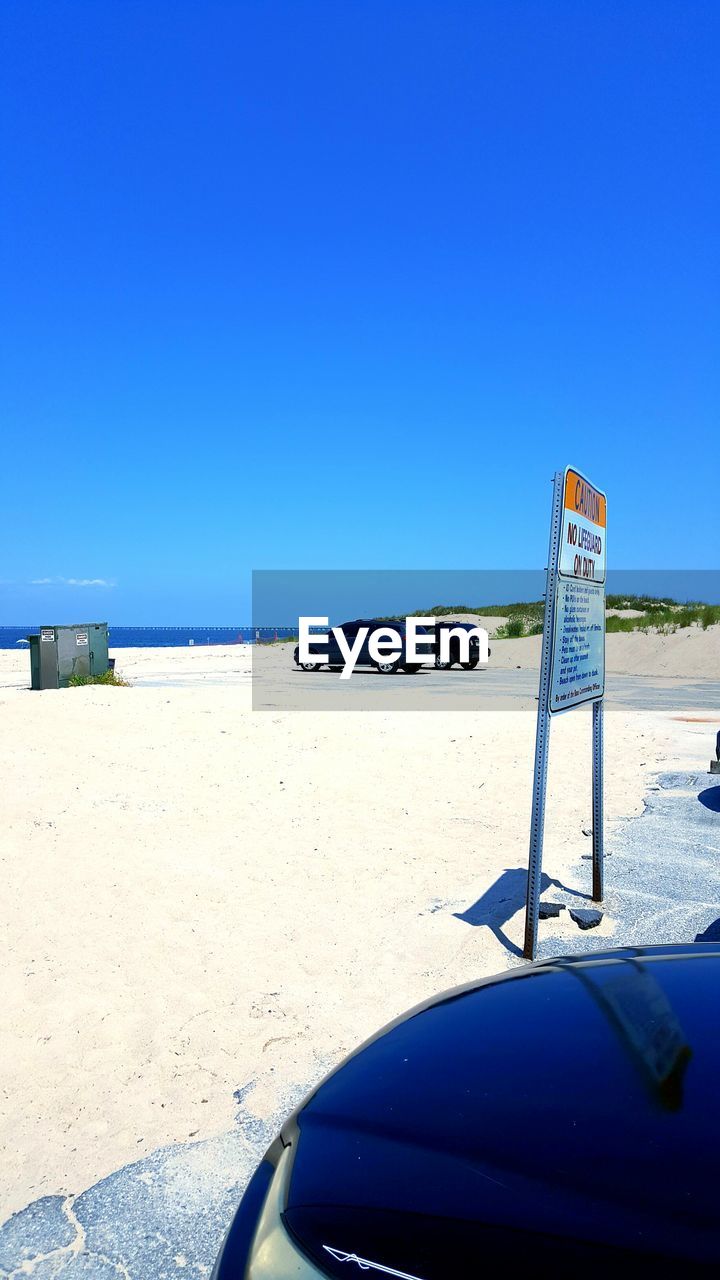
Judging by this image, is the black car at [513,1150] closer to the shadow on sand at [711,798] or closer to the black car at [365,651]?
the shadow on sand at [711,798]

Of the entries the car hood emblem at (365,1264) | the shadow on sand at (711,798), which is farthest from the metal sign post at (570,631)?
the car hood emblem at (365,1264)

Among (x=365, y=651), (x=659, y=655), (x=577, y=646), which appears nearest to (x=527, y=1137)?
(x=577, y=646)

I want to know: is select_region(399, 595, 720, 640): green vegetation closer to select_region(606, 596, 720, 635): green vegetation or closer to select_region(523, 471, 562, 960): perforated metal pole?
select_region(606, 596, 720, 635): green vegetation

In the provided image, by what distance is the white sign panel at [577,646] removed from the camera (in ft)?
15.9

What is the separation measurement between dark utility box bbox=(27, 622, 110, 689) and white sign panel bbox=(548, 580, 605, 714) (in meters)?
13.2

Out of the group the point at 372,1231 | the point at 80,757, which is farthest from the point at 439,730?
the point at 372,1231

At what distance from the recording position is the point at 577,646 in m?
A: 5.35

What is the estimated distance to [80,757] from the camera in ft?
31.3

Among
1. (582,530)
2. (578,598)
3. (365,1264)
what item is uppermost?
(582,530)

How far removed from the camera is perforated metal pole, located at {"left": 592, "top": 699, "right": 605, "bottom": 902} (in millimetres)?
5637

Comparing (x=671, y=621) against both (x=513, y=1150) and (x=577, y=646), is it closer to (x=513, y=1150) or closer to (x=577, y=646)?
(x=577, y=646)

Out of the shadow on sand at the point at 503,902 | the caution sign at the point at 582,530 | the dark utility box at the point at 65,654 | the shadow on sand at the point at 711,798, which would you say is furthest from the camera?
the dark utility box at the point at 65,654

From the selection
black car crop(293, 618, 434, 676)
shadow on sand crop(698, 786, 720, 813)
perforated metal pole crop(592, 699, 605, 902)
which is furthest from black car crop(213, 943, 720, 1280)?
black car crop(293, 618, 434, 676)

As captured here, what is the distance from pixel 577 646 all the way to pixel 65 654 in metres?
14.6
